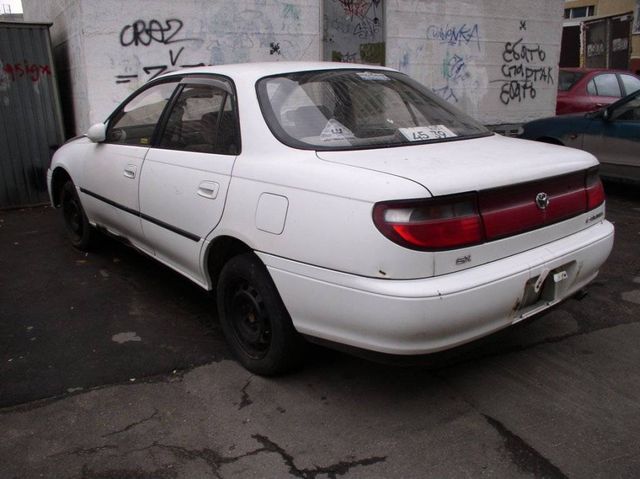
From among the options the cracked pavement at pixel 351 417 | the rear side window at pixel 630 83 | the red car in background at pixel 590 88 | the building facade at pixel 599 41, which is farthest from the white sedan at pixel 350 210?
the building facade at pixel 599 41

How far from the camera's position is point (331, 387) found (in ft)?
10.1

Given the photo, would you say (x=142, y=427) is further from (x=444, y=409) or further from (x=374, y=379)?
(x=444, y=409)

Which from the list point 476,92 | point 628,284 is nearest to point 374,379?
point 628,284

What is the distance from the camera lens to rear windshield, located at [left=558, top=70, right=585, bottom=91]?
34.5ft

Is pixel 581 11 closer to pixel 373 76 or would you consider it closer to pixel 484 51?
pixel 484 51

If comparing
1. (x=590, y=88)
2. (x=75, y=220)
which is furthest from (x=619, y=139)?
(x=75, y=220)

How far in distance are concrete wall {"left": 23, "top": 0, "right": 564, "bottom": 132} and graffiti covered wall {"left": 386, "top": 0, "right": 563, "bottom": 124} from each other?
2 centimetres

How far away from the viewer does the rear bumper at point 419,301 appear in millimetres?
2375

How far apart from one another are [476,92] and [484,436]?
7889 mm

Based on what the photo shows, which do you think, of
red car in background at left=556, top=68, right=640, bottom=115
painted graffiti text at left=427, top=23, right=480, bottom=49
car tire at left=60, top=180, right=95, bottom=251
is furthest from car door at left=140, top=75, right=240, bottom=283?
red car in background at left=556, top=68, right=640, bottom=115

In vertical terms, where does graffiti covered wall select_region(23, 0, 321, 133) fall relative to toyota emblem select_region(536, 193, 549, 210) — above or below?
above

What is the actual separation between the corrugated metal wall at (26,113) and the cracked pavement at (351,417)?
437cm

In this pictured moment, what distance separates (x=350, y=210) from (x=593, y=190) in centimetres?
152

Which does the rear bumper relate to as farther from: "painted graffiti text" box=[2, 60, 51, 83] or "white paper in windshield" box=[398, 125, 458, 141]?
"painted graffiti text" box=[2, 60, 51, 83]
